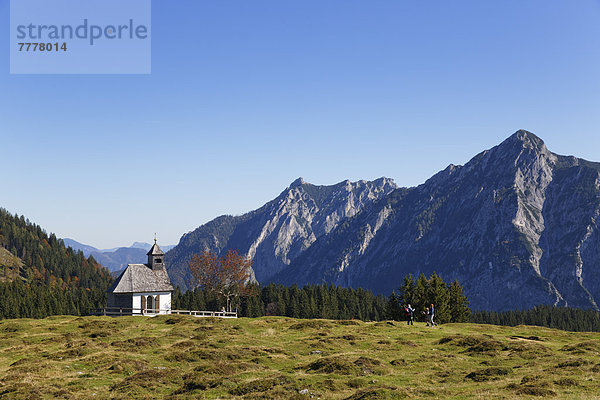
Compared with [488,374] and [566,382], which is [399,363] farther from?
[566,382]

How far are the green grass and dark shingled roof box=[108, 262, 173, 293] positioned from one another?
87.6 ft

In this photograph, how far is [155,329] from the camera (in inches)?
2589

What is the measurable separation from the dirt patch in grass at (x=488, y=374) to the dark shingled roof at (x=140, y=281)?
2819 inches

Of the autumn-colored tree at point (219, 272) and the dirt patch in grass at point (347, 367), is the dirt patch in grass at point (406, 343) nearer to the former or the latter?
the dirt patch in grass at point (347, 367)

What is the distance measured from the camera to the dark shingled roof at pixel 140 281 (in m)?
93.2

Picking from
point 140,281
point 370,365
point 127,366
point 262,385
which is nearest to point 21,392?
point 127,366

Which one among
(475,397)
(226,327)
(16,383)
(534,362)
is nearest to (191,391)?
(16,383)

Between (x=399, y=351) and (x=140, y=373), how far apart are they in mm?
22949

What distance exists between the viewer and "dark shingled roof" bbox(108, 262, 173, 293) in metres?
93.2

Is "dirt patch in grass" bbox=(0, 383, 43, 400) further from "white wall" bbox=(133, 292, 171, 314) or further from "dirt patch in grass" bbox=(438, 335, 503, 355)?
"white wall" bbox=(133, 292, 171, 314)

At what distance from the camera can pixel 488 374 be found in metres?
34.3

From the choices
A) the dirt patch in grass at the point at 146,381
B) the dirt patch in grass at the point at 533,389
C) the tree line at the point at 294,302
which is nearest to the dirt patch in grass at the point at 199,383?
the dirt patch in grass at the point at 146,381

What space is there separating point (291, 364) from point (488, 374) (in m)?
15.2

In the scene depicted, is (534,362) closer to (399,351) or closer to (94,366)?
(399,351)
